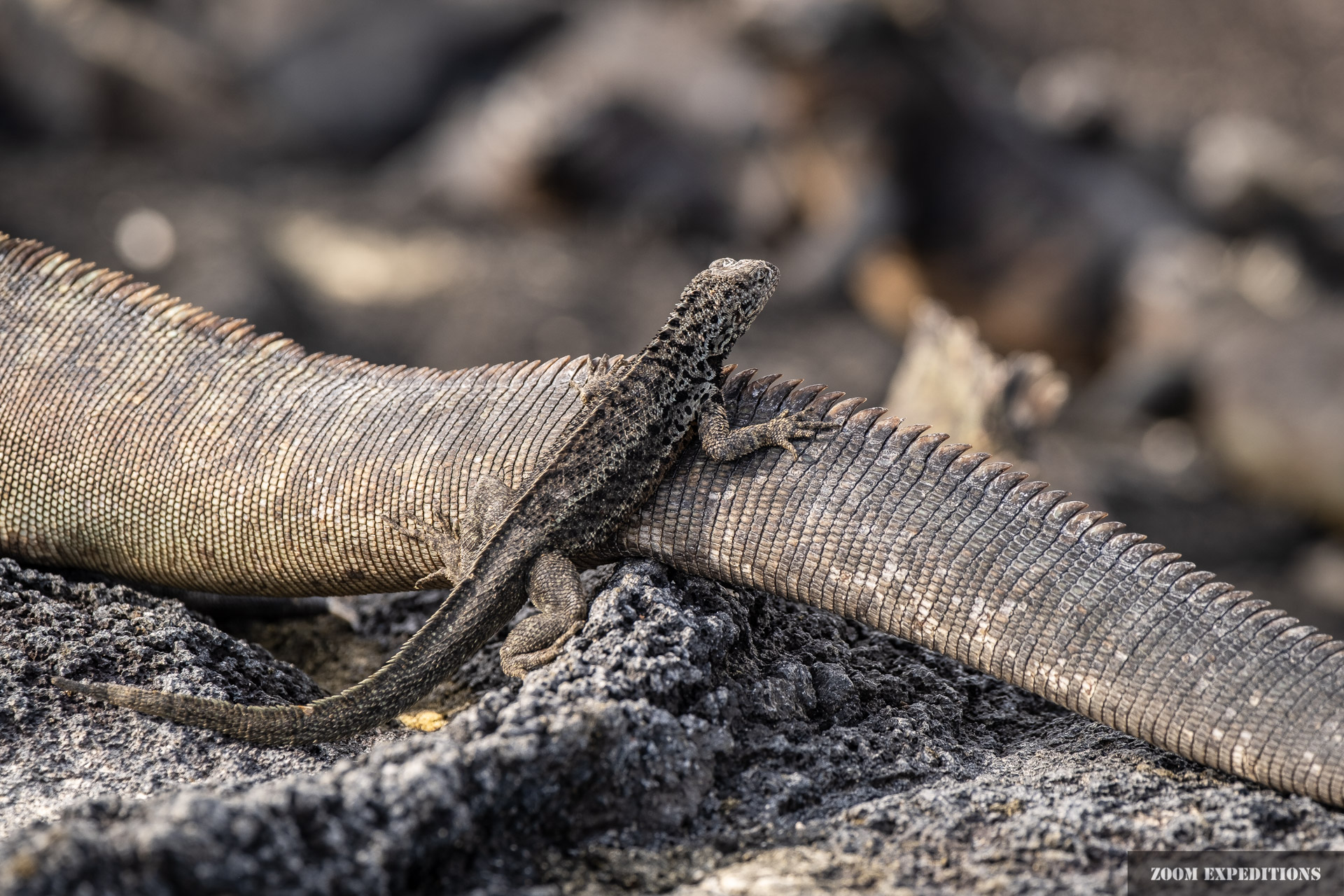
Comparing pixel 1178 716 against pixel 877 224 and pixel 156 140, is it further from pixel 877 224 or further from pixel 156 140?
pixel 156 140

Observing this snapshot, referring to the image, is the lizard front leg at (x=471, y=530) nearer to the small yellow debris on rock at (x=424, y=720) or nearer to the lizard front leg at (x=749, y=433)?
the small yellow debris on rock at (x=424, y=720)

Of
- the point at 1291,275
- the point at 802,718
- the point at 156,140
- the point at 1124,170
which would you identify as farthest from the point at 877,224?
the point at 802,718

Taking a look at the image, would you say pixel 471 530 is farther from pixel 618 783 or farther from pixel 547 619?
pixel 618 783

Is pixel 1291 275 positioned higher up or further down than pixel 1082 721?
higher up

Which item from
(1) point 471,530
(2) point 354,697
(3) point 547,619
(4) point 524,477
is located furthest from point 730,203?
(2) point 354,697

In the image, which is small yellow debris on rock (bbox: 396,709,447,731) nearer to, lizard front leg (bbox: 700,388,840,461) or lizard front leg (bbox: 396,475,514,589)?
lizard front leg (bbox: 396,475,514,589)

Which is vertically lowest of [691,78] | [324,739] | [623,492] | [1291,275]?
[324,739]
